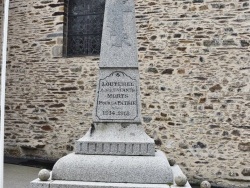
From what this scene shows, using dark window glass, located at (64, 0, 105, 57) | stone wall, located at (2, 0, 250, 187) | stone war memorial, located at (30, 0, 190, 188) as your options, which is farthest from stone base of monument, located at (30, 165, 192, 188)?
dark window glass, located at (64, 0, 105, 57)

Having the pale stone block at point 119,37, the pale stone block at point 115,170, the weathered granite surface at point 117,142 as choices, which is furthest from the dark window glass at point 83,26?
the pale stone block at point 115,170

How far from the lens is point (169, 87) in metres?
7.38

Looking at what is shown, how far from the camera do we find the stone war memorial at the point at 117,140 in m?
3.26

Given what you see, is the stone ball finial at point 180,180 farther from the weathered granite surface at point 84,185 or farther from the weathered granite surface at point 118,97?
the weathered granite surface at point 118,97

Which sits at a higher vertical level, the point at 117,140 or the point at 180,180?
the point at 117,140

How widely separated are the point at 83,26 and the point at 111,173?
5779 millimetres

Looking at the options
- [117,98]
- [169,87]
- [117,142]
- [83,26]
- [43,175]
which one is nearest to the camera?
[43,175]

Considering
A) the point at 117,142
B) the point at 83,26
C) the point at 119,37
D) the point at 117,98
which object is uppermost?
the point at 83,26

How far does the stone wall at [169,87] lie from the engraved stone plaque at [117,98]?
368 cm

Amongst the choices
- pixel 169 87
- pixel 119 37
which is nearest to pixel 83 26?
pixel 169 87

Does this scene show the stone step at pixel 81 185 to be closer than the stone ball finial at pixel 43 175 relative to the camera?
Yes

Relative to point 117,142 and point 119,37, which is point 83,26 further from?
point 117,142

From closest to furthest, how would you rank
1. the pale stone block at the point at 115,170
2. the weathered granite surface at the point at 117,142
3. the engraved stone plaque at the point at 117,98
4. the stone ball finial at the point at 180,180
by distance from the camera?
the stone ball finial at the point at 180,180 → the pale stone block at the point at 115,170 → the weathered granite surface at the point at 117,142 → the engraved stone plaque at the point at 117,98

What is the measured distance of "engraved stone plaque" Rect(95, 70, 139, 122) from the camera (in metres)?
3.73
